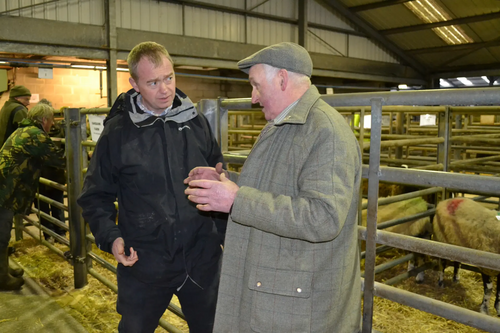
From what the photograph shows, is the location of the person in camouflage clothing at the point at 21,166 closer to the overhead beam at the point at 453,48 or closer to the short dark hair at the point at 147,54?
the short dark hair at the point at 147,54

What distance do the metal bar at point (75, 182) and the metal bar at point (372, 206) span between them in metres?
2.91

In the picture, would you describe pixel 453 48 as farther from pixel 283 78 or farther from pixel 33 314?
pixel 283 78

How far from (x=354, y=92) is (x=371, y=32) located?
673 centimetres

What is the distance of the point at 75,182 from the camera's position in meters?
3.95

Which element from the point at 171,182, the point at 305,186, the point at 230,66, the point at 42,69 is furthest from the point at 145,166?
the point at 230,66

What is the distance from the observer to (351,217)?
58.1 inches

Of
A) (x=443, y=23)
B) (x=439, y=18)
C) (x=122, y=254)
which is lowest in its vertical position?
(x=122, y=254)

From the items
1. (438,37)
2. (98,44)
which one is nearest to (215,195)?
(98,44)

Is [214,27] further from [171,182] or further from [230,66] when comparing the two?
[171,182]

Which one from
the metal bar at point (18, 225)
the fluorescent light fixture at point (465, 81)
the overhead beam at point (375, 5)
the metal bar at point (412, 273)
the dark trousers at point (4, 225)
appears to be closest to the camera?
the metal bar at point (412, 273)

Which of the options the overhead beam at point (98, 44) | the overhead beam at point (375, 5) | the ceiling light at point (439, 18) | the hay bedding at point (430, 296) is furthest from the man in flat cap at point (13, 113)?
the ceiling light at point (439, 18)

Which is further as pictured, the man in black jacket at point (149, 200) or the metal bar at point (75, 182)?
the metal bar at point (75, 182)

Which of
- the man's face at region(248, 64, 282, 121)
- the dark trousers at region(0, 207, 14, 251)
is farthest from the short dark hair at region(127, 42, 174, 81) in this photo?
the dark trousers at region(0, 207, 14, 251)

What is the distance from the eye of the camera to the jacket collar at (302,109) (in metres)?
1.38
